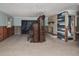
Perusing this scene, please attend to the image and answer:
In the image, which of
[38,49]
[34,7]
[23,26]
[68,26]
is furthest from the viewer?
[23,26]

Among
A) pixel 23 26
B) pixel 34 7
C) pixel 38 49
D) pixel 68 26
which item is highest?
pixel 34 7

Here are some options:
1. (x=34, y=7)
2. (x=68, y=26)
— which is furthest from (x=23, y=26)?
(x=34, y=7)

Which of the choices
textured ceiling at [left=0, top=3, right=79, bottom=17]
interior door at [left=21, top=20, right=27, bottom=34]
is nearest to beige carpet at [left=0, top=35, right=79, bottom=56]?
textured ceiling at [left=0, top=3, right=79, bottom=17]

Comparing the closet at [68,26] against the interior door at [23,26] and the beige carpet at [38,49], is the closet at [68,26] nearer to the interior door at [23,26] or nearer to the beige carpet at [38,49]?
the beige carpet at [38,49]

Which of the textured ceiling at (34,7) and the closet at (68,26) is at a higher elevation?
the textured ceiling at (34,7)

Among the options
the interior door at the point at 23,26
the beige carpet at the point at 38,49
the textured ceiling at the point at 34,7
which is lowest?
the beige carpet at the point at 38,49

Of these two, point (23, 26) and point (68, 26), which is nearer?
point (68, 26)

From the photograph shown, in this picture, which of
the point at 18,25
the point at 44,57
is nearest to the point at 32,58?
the point at 44,57

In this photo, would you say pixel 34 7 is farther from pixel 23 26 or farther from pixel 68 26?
pixel 23 26

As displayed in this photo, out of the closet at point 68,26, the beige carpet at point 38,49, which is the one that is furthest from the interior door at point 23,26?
the beige carpet at point 38,49

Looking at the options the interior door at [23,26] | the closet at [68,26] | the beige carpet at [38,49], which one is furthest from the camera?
the interior door at [23,26]

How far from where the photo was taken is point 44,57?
568 centimetres
